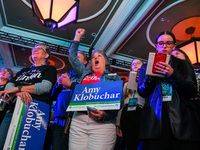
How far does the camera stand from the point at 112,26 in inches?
205

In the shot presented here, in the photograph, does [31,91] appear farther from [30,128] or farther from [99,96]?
[99,96]

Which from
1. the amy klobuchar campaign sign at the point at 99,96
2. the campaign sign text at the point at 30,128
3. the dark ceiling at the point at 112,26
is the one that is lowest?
the campaign sign text at the point at 30,128

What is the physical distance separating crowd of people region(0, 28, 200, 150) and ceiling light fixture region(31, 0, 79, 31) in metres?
0.71

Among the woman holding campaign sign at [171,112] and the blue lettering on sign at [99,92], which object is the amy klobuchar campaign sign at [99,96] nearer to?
the blue lettering on sign at [99,92]

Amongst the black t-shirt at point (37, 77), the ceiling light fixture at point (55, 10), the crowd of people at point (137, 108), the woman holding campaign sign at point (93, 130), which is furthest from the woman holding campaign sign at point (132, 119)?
the ceiling light fixture at point (55, 10)

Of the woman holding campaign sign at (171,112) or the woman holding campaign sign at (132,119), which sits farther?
the woman holding campaign sign at (132,119)

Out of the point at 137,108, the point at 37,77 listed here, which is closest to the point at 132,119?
the point at 137,108

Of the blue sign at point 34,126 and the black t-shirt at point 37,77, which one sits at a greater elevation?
the black t-shirt at point 37,77

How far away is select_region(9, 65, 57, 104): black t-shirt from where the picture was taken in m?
1.67

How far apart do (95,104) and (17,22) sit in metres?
5.52

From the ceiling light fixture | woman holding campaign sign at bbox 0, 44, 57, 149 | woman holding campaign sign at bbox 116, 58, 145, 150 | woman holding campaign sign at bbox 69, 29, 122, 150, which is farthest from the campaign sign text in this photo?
the ceiling light fixture

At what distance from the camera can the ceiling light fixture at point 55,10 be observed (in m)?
2.43

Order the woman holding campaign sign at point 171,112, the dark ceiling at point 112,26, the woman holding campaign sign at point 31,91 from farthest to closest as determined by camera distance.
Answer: the dark ceiling at point 112,26 < the woman holding campaign sign at point 31,91 < the woman holding campaign sign at point 171,112

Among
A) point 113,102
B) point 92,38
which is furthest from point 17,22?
point 113,102
